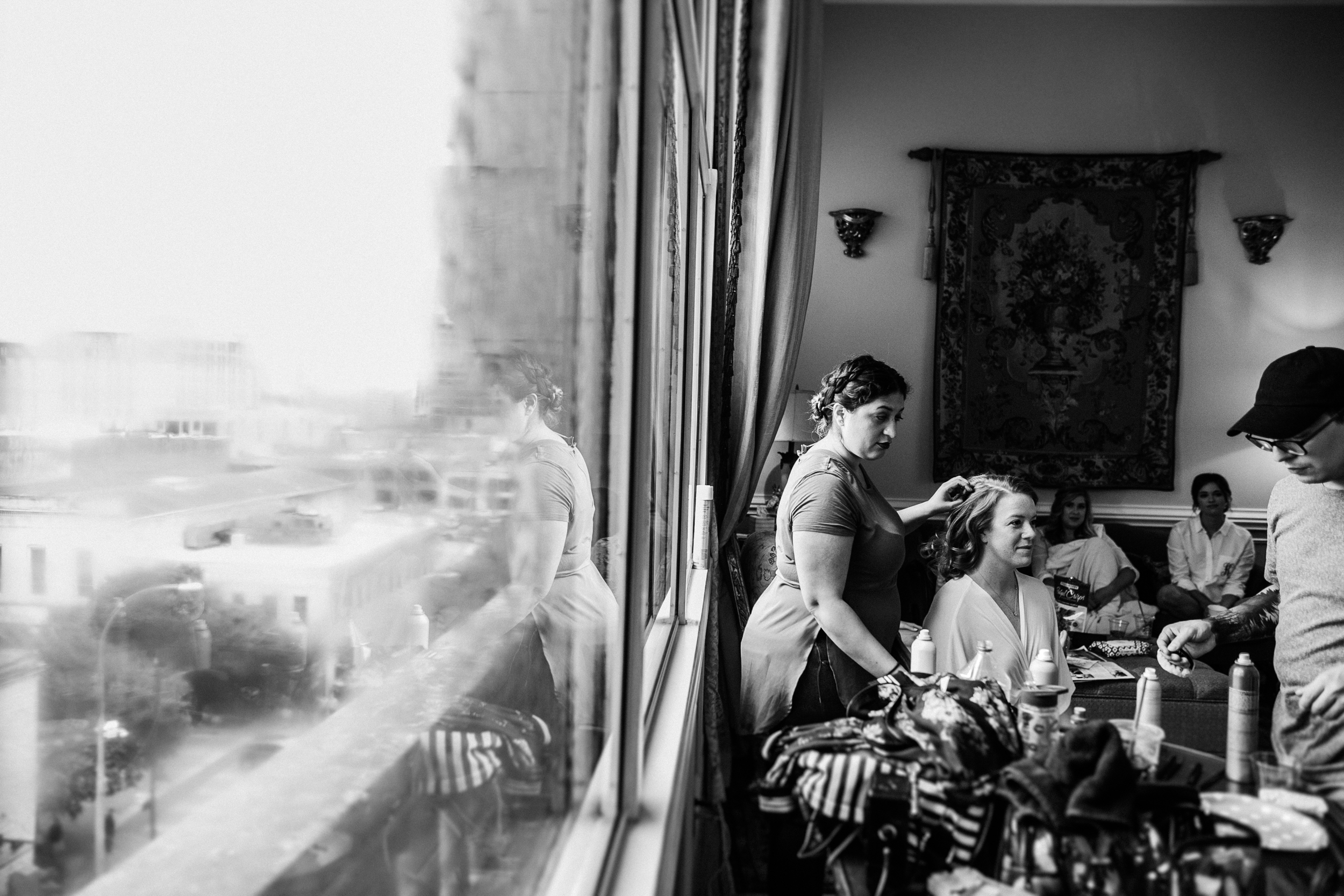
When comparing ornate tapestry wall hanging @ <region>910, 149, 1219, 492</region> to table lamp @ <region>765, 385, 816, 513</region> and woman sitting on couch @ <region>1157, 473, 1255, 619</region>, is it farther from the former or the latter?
table lamp @ <region>765, 385, 816, 513</region>

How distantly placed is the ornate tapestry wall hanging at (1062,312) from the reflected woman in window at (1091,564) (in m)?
0.53

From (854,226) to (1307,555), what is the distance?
14.5ft

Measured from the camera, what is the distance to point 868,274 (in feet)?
20.5

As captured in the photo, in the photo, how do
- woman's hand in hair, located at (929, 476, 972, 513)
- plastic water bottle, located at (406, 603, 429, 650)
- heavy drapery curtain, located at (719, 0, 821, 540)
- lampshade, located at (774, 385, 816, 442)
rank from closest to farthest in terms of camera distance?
plastic water bottle, located at (406, 603, 429, 650) → woman's hand in hair, located at (929, 476, 972, 513) → heavy drapery curtain, located at (719, 0, 821, 540) → lampshade, located at (774, 385, 816, 442)

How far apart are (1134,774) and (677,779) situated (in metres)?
0.60

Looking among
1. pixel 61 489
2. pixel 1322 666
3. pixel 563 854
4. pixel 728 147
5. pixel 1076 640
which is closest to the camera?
pixel 61 489

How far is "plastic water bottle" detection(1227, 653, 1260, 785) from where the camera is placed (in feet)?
5.20

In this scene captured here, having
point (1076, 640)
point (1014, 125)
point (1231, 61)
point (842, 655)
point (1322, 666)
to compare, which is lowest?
point (1076, 640)

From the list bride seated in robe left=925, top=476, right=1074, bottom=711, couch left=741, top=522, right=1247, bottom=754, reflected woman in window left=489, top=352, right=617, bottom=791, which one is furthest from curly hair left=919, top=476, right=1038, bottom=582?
reflected woman in window left=489, top=352, right=617, bottom=791

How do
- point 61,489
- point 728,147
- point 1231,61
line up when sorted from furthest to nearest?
1. point 1231,61
2. point 728,147
3. point 61,489

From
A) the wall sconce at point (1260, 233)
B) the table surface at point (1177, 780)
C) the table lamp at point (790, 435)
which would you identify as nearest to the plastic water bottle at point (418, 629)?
the table surface at point (1177, 780)

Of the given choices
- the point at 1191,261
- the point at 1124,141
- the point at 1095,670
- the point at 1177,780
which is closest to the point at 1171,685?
the point at 1095,670

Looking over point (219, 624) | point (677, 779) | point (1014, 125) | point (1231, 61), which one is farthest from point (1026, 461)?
point (219, 624)

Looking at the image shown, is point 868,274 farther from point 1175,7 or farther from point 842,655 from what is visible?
A: point 842,655
